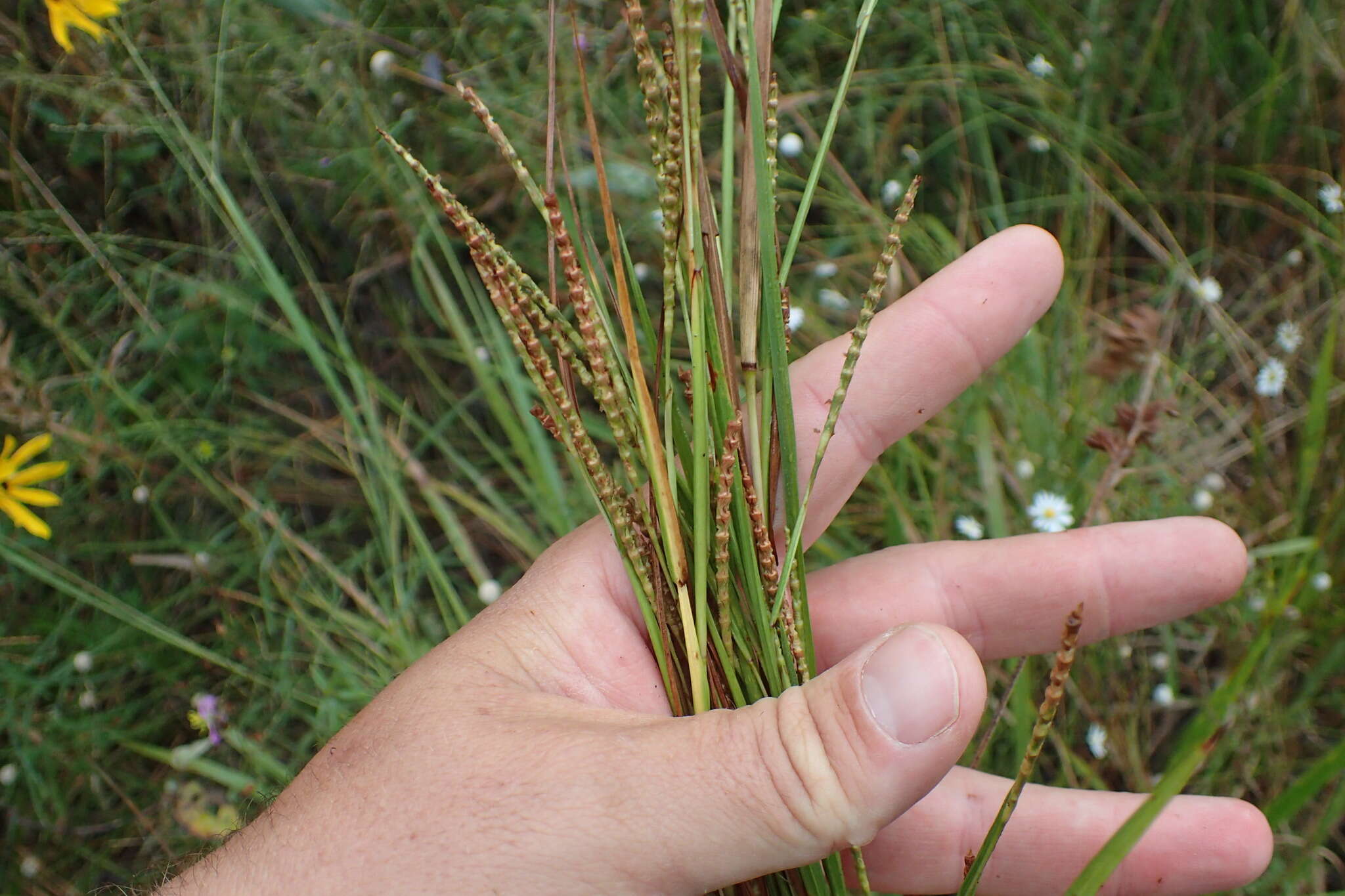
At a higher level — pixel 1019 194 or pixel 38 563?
pixel 1019 194

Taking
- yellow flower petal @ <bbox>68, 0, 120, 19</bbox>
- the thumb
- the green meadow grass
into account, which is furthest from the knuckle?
yellow flower petal @ <bbox>68, 0, 120, 19</bbox>

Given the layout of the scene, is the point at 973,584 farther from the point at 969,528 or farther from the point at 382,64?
the point at 382,64

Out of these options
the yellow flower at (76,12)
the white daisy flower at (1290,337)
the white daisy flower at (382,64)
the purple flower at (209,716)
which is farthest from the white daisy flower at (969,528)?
the yellow flower at (76,12)

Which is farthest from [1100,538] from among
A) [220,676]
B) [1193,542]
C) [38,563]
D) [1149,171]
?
[38,563]

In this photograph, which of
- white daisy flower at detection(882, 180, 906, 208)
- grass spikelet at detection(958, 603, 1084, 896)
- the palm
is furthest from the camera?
white daisy flower at detection(882, 180, 906, 208)

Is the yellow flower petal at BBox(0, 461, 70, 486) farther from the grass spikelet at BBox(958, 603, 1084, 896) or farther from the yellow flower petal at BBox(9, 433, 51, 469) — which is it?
the grass spikelet at BBox(958, 603, 1084, 896)

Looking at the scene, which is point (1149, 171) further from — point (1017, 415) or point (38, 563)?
point (38, 563)

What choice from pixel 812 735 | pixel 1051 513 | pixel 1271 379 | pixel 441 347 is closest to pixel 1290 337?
pixel 1271 379
